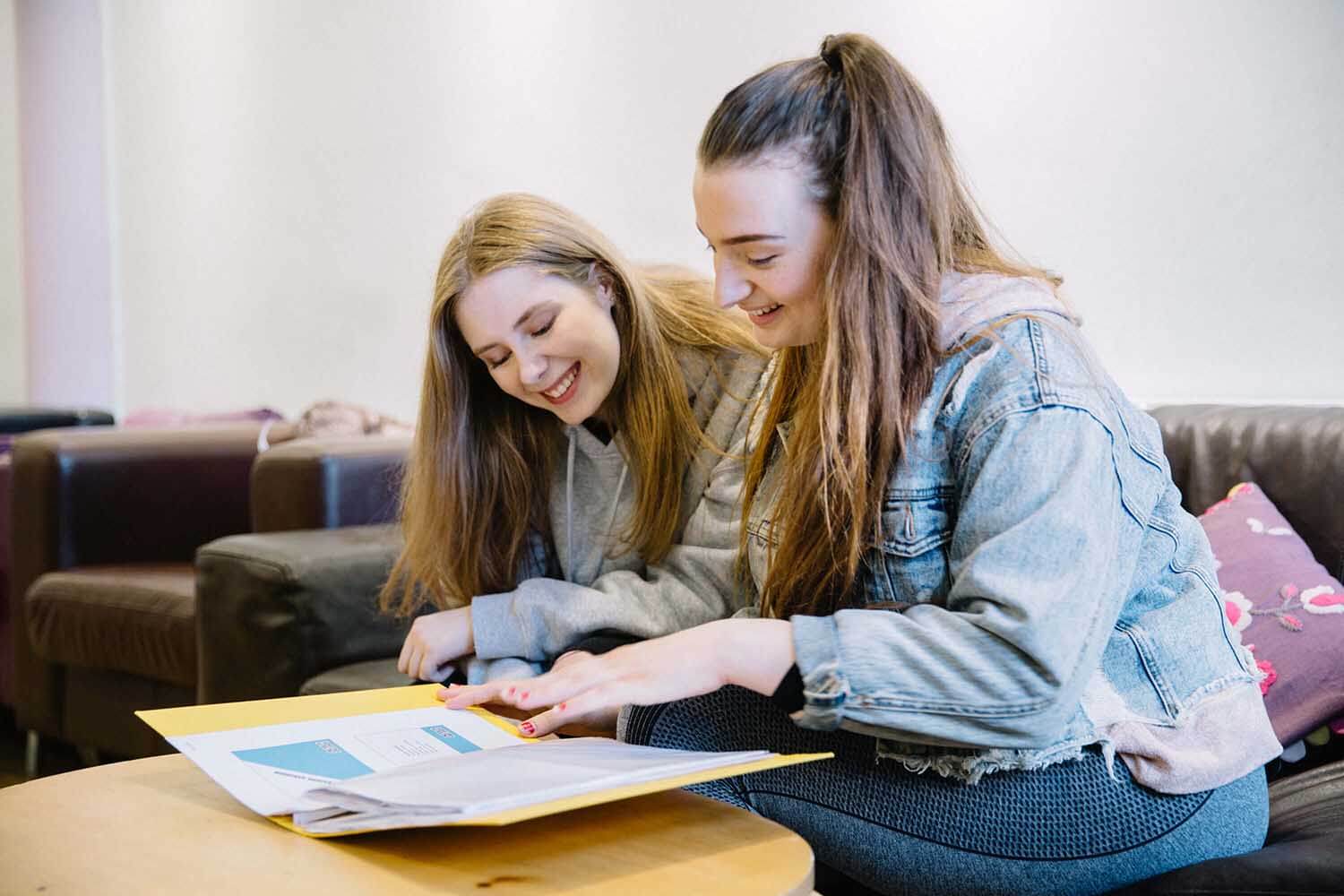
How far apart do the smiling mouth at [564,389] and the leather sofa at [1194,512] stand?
62cm

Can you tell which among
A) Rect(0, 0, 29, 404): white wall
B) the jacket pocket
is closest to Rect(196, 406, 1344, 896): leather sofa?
the jacket pocket

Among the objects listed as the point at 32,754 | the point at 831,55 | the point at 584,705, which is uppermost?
the point at 831,55

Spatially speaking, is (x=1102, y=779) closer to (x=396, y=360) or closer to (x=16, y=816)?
(x=16, y=816)

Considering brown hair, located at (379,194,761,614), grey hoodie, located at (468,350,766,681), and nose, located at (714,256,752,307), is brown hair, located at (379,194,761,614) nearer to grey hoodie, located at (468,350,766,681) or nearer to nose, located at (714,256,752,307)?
grey hoodie, located at (468,350,766,681)

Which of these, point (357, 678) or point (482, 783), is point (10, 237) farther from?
point (482, 783)

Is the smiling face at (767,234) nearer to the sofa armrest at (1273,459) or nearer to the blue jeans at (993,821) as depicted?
the blue jeans at (993,821)

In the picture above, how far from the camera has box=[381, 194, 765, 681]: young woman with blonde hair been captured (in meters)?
1.46

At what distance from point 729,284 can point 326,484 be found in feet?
4.84

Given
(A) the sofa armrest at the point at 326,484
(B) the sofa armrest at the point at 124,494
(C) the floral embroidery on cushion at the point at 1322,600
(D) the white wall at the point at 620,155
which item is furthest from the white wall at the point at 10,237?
(C) the floral embroidery on cushion at the point at 1322,600

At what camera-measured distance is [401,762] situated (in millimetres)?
972

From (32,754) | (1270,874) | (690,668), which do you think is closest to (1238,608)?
(1270,874)

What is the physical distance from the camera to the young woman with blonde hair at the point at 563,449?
146 cm

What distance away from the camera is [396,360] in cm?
341

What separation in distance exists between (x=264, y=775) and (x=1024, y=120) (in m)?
1.64
